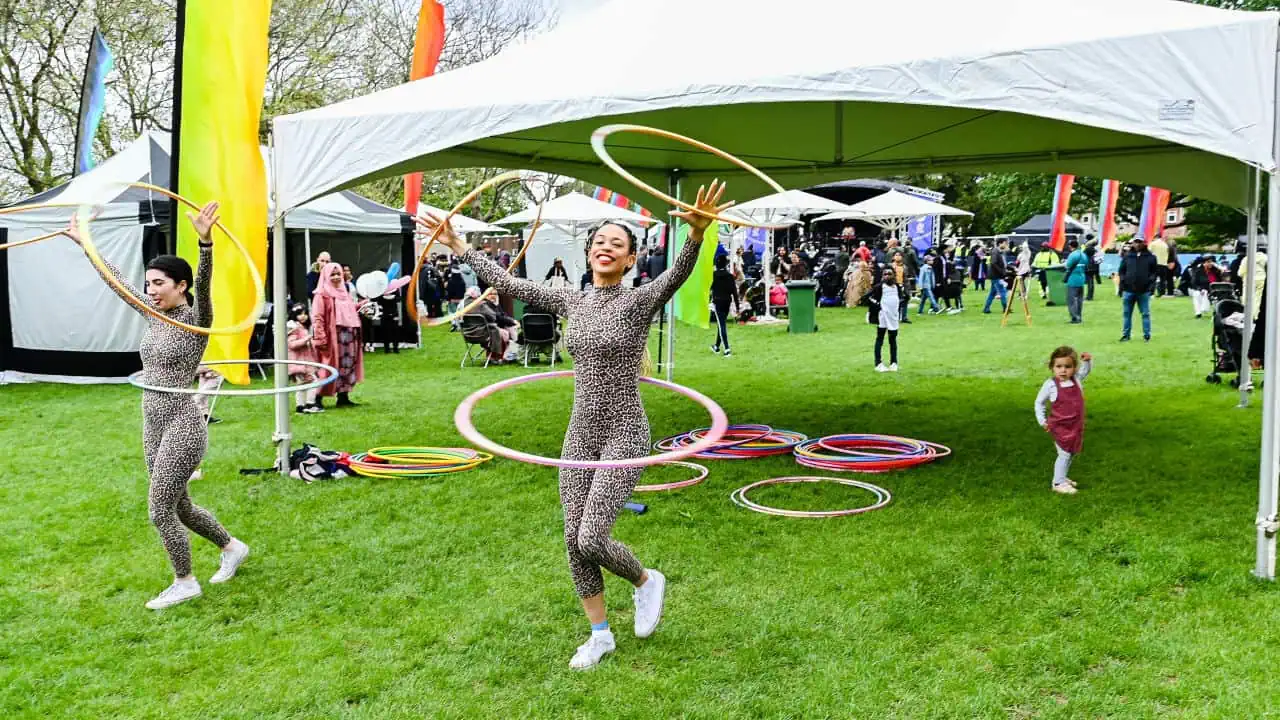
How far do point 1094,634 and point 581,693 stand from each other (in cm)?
242

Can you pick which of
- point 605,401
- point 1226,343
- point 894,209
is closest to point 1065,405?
point 605,401

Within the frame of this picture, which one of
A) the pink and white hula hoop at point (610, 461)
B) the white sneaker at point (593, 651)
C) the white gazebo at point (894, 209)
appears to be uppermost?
the white gazebo at point (894, 209)

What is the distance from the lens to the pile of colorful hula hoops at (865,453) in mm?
8312

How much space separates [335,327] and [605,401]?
27.0ft

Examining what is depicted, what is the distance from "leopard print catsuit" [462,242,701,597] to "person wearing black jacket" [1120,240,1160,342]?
45.5ft

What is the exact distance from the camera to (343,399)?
1261cm

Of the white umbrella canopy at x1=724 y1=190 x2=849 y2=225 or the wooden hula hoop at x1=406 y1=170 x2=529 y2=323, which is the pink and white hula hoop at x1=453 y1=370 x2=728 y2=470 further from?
the white umbrella canopy at x1=724 y1=190 x2=849 y2=225

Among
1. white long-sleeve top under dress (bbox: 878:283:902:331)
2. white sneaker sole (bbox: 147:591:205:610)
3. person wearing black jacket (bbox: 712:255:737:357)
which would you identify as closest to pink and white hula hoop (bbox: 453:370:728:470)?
white sneaker sole (bbox: 147:591:205:610)

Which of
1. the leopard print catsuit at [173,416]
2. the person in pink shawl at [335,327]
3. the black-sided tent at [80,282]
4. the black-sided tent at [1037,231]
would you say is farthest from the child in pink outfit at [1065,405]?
the black-sided tent at [1037,231]

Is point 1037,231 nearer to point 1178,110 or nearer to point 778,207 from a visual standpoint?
point 778,207

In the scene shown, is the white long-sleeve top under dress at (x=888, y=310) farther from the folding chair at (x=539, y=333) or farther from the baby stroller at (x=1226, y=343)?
the folding chair at (x=539, y=333)

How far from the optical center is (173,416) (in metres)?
5.44

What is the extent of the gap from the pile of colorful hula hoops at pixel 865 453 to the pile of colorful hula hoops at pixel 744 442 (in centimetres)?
18

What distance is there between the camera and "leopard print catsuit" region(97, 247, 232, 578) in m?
5.39
